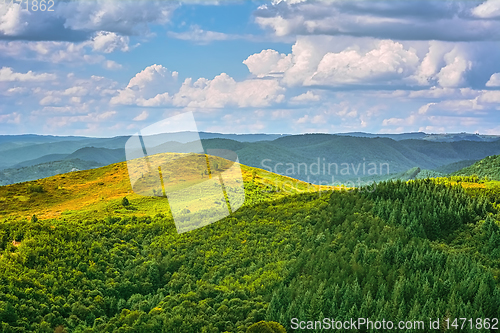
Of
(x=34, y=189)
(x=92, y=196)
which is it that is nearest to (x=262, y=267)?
(x=92, y=196)

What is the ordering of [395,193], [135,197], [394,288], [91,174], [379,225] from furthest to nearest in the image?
→ [91,174]
[135,197]
[395,193]
[379,225]
[394,288]

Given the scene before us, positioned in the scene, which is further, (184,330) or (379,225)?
(379,225)

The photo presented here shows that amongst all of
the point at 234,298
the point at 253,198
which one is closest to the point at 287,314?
the point at 234,298

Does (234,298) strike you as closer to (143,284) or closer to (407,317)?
(143,284)

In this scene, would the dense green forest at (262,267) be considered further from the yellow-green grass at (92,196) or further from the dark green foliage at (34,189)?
the dark green foliage at (34,189)

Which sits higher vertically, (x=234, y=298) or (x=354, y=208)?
(x=354, y=208)

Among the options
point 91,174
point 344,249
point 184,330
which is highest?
point 91,174

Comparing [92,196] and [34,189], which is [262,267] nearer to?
[92,196]

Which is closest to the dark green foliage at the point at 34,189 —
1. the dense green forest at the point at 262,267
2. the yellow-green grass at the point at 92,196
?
the yellow-green grass at the point at 92,196
